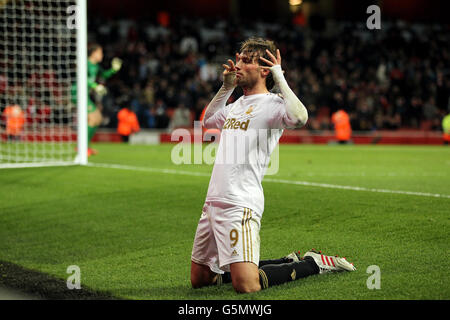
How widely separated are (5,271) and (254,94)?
8.41 feet

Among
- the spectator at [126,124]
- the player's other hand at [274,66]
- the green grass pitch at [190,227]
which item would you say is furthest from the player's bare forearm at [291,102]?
the spectator at [126,124]

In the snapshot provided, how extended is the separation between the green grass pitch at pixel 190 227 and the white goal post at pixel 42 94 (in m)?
1.91

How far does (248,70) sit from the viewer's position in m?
4.34

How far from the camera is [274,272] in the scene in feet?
14.5

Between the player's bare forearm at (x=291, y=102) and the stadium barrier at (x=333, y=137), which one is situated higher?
the player's bare forearm at (x=291, y=102)

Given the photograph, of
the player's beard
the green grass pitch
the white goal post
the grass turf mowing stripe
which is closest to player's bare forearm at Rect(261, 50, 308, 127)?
the player's beard

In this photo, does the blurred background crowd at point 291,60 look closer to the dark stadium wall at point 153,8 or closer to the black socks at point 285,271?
the dark stadium wall at point 153,8

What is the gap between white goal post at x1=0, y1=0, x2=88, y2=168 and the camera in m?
11.9

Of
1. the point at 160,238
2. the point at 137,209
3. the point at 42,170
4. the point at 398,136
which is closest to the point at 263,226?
the point at 160,238

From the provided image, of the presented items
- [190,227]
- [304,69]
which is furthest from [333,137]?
[190,227]

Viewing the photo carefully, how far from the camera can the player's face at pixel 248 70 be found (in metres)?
4.31

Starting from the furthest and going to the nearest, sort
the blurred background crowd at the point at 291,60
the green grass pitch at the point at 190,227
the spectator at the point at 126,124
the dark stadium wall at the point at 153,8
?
1. the dark stadium wall at the point at 153,8
2. the blurred background crowd at the point at 291,60
3. the spectator at the point at 126,124
4. the green grass pitch at the point at 190,227

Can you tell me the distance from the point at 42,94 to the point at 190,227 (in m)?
11.0

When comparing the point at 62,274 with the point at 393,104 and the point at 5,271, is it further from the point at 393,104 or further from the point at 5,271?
the point at 393,104
